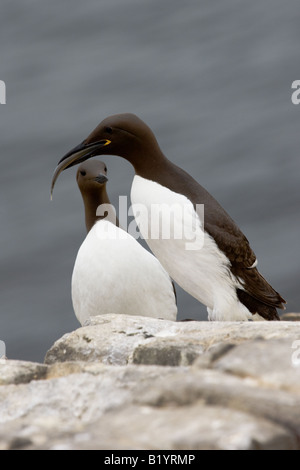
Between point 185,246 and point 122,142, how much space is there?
0.90m

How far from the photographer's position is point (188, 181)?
7.07 metres

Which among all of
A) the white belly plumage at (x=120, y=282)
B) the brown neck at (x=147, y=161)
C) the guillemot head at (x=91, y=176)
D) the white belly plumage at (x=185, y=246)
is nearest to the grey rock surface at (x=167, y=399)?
the white belly plumage at (x=185, y=246)

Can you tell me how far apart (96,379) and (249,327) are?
1.27 metres

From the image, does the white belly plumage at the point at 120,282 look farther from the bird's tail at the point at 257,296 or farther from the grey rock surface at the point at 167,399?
the grey rock surface at the point at 167,399

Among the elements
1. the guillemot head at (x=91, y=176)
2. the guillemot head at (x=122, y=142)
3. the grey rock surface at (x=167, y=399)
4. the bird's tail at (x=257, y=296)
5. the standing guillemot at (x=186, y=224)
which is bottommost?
the grey rock surface at (x=167, y=399)

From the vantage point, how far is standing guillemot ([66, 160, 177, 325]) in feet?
24.4

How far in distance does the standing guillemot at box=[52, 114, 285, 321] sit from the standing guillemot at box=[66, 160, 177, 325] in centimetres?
45

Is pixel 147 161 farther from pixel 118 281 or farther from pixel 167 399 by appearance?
pixel 167 399

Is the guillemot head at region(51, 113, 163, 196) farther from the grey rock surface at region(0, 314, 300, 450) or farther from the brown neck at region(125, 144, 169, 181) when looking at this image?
the grey rock surface at region(0, 314, 300, 450)

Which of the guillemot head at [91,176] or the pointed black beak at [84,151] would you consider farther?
the guillemot head at [91,176]

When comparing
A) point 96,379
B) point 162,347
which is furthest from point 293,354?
point 162,347

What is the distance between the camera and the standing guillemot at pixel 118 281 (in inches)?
293

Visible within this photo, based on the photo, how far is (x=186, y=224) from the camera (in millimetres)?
6863

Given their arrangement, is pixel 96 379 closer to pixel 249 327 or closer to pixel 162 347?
pixel 162 347
